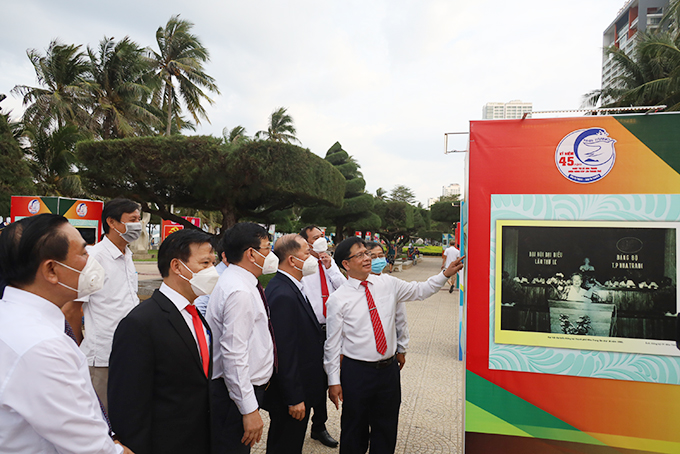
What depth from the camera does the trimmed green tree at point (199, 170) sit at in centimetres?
1189

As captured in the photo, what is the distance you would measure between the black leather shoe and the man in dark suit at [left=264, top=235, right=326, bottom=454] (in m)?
0.96

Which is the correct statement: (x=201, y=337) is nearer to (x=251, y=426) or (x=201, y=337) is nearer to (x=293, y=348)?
(x=251, y=426)

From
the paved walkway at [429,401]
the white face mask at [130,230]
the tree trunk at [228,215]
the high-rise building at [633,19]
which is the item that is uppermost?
the high-rise building at [633,19]

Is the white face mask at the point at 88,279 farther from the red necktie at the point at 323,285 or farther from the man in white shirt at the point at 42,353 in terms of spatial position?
the red necktie at the point at 323,285

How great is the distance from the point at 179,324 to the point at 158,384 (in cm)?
28

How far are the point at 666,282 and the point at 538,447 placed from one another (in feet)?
4.17

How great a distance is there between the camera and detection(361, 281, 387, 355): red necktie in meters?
2.71

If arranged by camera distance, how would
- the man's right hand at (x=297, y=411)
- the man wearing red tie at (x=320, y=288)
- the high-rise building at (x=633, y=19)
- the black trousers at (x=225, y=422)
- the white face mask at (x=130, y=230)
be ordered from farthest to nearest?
the high-rise building at (x=633, y=19) → the man wearing red tie at (x=320, y=288) → the white face mask at (x=130, y=230) → the man's right hand at (x=297, y=411) → the black trousers at (x=225, y=422)

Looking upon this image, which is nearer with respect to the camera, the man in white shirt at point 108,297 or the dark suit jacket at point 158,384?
the dark suit jacket at point 158,384

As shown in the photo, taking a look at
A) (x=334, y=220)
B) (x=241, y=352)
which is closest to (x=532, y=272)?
(x=241, y=352)

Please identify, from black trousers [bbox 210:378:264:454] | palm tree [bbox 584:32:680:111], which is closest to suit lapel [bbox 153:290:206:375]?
black trousers [bbox 210:378:264:454]

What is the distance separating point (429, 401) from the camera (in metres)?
4.52

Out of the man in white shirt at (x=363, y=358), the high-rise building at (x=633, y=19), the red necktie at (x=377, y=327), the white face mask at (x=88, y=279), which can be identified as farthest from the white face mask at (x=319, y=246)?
the high-rise building at (x=633, y=19)

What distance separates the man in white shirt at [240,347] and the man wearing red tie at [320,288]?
971 mm
